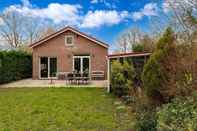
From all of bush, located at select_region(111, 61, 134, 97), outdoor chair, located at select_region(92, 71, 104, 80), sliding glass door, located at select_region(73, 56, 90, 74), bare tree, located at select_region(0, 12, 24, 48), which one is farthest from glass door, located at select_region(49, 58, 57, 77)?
bare tree, located at select_region(0, 12, 24, 48)

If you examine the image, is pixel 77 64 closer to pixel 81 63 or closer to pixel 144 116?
pixel 81 63

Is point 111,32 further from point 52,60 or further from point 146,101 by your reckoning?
point 146,101

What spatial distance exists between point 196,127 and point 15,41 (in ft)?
150

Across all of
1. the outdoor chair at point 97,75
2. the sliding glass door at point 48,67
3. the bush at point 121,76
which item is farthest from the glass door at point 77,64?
the bush at point 121,76

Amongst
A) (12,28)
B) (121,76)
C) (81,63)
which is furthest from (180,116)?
(12,28)

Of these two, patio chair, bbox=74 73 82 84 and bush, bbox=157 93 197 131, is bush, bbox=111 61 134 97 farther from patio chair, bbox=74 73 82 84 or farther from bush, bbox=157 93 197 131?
bush, bbox=157 93 197 131

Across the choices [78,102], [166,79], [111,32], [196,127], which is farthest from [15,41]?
[196,127]

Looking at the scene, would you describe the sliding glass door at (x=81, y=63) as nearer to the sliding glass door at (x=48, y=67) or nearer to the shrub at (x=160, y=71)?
the sliding glass door at (x=48, y=67)

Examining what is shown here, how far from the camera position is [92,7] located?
32.2 m

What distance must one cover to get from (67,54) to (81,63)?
1.84 meters

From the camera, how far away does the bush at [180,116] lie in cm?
520

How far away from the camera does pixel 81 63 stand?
100 ft

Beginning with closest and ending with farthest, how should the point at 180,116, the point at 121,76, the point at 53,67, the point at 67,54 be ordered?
the point at 180,116 < the point at 121,76 < the point at 67,54 < the point at 53,67

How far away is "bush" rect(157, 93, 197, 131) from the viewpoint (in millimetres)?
5200
